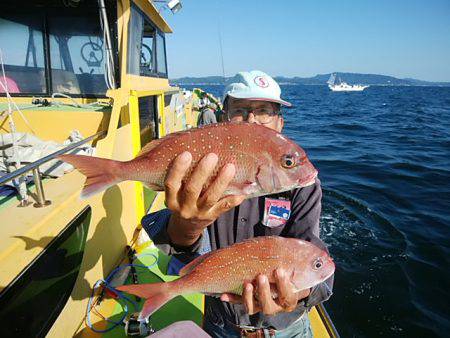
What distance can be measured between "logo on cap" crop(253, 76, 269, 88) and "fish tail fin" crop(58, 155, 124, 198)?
1.37 m

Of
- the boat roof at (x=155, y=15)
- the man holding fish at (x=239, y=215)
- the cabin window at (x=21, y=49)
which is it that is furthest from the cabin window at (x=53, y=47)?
the man holding fish at (x=239, y=215)

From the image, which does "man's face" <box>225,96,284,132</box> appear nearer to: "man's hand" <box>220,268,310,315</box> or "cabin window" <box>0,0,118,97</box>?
"man's hand" <box>220,268,310,315</box>

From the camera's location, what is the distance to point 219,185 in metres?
1.68

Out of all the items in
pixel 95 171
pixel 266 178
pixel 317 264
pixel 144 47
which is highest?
pixel 144 47

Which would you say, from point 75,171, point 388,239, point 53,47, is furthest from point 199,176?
point 388,239

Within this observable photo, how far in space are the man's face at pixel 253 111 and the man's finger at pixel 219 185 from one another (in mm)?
994

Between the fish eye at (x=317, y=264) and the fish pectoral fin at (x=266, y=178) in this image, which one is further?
the fish eye at (x=317, y=264)

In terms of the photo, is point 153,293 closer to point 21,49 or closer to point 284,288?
point 284,288

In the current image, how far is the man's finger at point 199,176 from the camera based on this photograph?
5.48 feet

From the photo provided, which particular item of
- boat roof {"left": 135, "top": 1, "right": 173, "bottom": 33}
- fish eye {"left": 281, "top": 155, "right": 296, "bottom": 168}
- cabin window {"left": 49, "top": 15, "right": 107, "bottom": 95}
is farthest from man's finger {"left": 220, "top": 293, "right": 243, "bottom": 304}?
boat roof {"left": 135, "top": 1, "right": 173, "bottom": 33}

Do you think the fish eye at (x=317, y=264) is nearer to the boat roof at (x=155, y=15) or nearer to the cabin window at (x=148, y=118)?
the cabin window at (x=148, y=118)

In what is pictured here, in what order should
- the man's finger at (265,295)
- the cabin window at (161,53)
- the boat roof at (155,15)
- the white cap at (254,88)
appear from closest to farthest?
the man's finger at (265,295) < the white cap at (254,88) < the boat roof at (155,15) < the cabin window at (161,53)

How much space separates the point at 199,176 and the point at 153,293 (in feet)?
2.76

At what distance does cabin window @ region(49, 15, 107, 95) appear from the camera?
488cm
